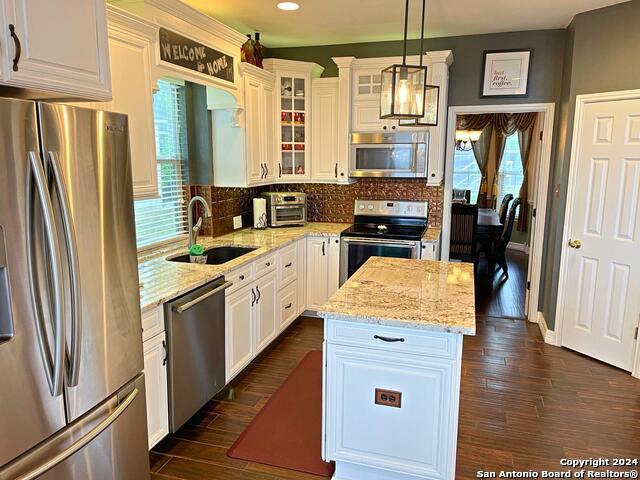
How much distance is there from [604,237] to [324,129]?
2681 mm

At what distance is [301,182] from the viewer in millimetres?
4727

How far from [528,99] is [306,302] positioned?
2.90 metres

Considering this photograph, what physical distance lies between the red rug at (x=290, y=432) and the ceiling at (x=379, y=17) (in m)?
2.84

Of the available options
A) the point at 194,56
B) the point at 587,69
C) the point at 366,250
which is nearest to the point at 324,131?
the point at 366,250

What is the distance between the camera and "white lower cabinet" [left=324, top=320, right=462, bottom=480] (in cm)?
201

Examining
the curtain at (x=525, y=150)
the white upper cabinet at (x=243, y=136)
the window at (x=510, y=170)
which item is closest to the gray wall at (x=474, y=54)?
the white upper cabinet at (x=243, y=136)

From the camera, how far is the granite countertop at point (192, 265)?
2.43 m

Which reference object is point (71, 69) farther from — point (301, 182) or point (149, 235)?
point (301, 182)

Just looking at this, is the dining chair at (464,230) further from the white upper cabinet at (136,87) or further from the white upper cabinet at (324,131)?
the white upper cabinet at (136,87)

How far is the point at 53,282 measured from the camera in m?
1.43

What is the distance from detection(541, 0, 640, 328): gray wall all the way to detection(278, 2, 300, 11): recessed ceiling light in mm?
2284

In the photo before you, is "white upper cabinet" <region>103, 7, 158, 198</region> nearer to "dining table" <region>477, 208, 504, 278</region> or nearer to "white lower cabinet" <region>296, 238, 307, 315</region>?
"white lower cabinet" <region>296, 238, 307, 315</region>

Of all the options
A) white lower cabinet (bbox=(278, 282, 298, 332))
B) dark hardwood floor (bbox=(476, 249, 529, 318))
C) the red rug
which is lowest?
the red rug

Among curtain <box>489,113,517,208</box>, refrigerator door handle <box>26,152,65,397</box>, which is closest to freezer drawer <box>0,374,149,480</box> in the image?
refrigerator door handle <box>26,152,65,397</box>
